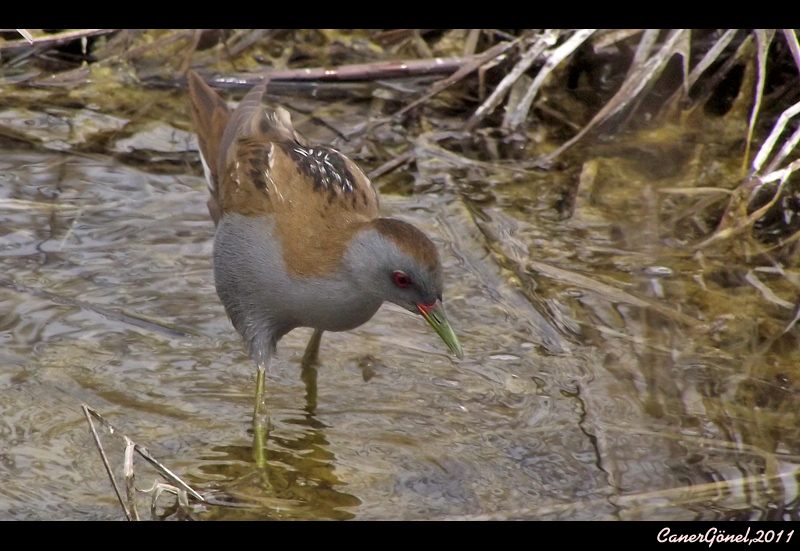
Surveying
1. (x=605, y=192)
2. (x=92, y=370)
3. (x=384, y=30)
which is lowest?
(x=92, y=370)

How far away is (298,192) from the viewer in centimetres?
472

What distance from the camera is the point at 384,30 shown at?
7.43 metres

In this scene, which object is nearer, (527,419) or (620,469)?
(620,469)

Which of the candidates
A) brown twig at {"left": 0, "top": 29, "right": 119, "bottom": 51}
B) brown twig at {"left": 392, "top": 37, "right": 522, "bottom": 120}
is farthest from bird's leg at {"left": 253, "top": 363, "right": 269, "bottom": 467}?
brown twig at {"left": 0, "top": 29, "right": 119, "bottom": 51}

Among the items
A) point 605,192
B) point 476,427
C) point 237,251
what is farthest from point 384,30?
point 476,427

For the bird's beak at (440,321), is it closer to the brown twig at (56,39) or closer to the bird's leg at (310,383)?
the bird's leg at (310,383)

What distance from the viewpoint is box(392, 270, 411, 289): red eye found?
434cm

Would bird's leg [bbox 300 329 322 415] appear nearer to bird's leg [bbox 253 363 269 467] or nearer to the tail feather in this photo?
bird's leg [bbox 253 363 269 467]

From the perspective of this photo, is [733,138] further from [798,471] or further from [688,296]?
[798,471]

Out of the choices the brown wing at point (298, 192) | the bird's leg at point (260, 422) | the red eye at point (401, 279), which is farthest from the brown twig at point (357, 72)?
the red eye at point (401, 279)

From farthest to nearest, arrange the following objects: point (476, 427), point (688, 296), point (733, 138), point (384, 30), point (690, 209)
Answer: point (384, 30)
point (733, 138)
point (690, 209)
point (688, 296)
point (476, 427)

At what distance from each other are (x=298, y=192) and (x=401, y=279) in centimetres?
61

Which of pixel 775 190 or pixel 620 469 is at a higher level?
pixel 775 190

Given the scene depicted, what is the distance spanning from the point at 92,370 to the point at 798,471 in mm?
2571
